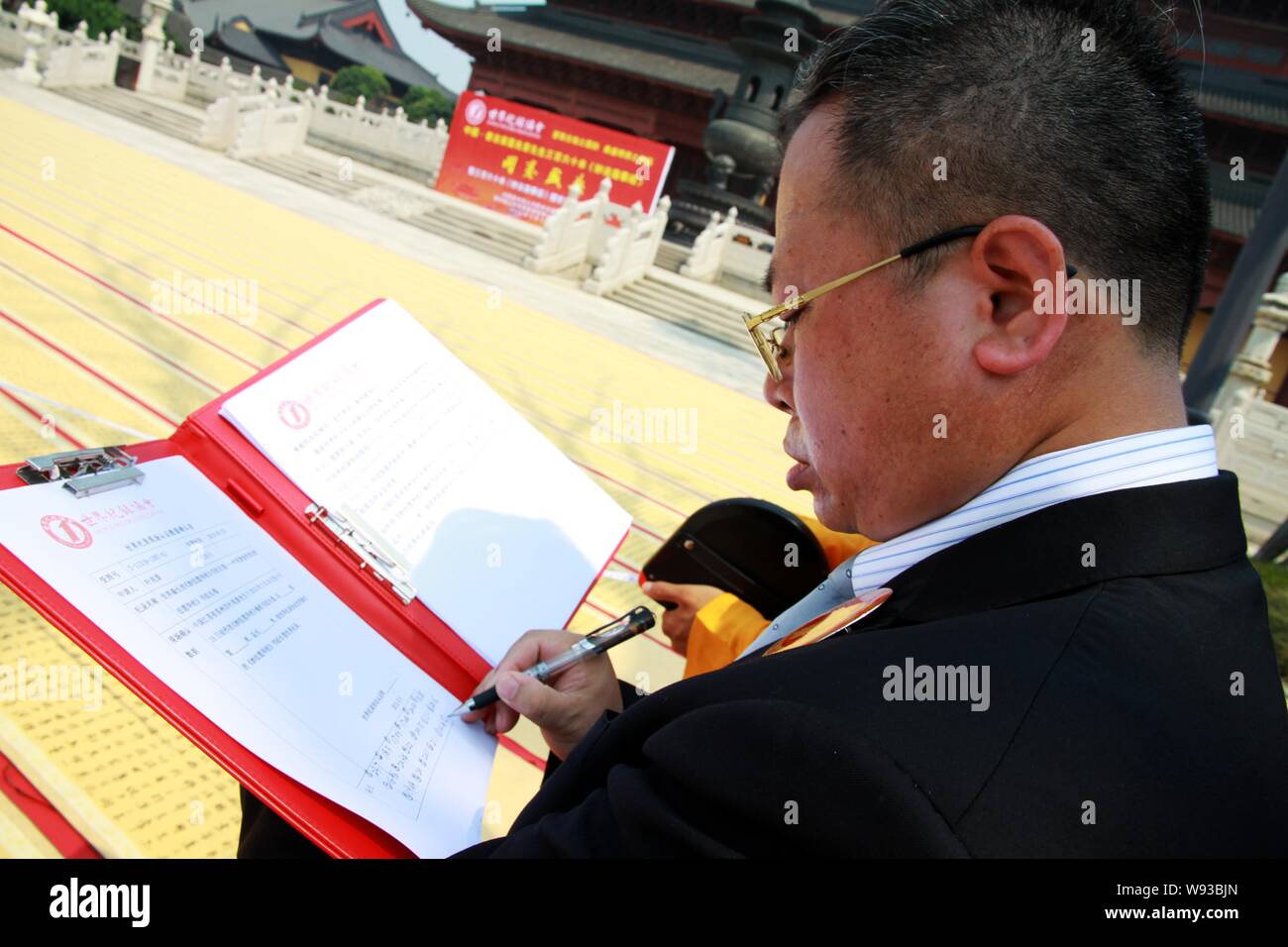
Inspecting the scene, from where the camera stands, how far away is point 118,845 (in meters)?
1.47

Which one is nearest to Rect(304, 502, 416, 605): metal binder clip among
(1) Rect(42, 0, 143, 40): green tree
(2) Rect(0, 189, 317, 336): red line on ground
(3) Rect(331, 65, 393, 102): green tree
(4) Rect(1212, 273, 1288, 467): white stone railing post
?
(2) Rect(0, 189, 317, 336): red line on ground

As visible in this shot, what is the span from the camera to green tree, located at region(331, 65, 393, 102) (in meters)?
23.8

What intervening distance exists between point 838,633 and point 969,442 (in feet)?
0.71

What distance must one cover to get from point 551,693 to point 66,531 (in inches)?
21.6

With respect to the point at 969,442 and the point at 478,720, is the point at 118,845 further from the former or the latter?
the point at 969,442

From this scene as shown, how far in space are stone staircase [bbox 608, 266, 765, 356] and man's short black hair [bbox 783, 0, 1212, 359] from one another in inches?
334

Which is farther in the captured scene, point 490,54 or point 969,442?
point 490,54

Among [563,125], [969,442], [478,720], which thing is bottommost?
[478,720]

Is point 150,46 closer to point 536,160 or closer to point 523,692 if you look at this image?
point 536,160

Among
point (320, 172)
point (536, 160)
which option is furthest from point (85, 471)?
point (320, 172)

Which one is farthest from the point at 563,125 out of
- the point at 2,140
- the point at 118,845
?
the point at 118,845

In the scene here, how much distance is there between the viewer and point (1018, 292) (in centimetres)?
76

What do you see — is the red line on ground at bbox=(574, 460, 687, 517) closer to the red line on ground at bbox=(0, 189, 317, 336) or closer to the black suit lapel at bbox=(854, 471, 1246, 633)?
the red line on ground at bbox=(0, 189, 317, 336)

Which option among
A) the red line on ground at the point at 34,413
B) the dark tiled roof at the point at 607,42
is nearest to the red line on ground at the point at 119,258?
the red line on ground at the point at 34,413
